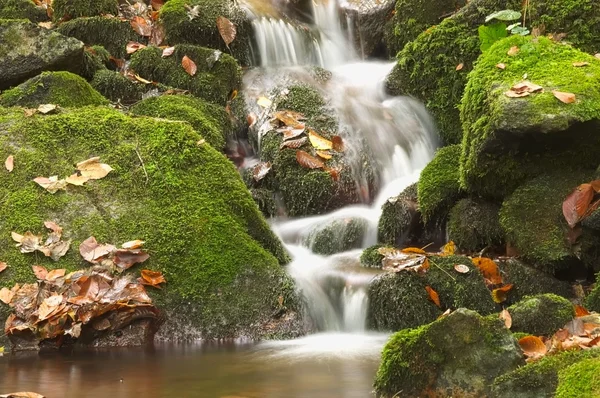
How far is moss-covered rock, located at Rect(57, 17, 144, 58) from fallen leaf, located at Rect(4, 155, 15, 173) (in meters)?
3.80

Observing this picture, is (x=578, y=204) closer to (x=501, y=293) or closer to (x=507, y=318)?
(x=501, y=293)

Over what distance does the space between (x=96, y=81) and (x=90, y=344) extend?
4000 mm

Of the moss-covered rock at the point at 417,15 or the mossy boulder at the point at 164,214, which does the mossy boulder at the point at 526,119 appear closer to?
the mossy boulder at the point at 164,214

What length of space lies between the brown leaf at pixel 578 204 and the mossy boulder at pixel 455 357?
8.05 ft

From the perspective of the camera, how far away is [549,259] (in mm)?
5398

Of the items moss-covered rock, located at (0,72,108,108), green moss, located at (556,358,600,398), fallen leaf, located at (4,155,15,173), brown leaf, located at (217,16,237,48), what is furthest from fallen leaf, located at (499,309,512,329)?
brown leaf, located at (217,16,237,48)

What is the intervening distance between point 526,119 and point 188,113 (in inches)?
134

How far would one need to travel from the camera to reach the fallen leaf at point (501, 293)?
526 centimetres

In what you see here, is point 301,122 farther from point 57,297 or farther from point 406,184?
point 57,297

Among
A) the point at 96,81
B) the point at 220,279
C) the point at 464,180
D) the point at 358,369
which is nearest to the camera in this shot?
the point at 358,369

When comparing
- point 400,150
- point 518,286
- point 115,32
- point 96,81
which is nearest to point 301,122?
point 400,150

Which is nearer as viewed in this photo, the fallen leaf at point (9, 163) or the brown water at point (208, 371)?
the brown water at point (208, 371)

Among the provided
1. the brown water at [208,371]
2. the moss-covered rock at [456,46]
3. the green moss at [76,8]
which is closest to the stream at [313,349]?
the brown water at [208,371]

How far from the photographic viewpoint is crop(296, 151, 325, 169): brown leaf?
292 inches
